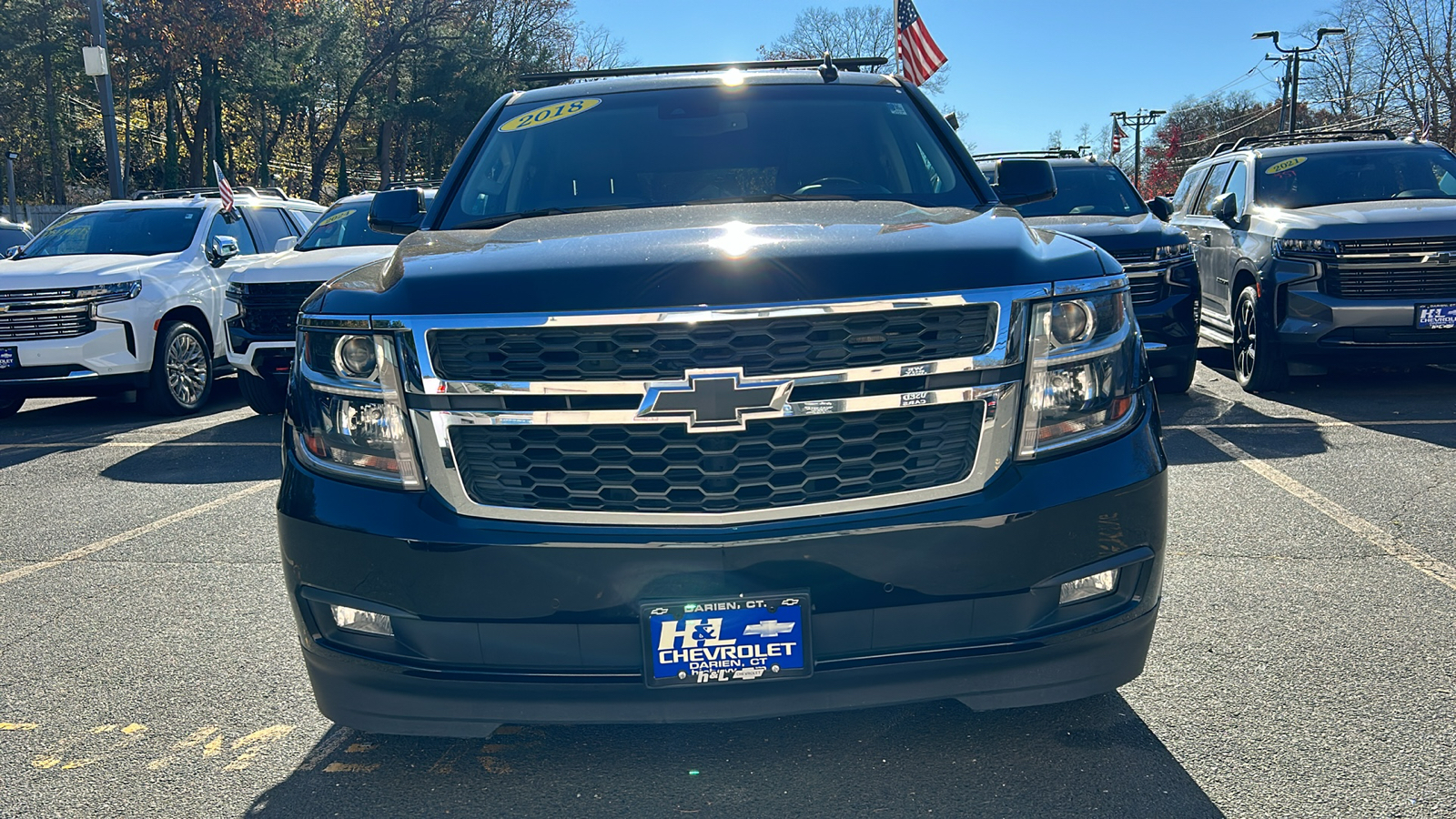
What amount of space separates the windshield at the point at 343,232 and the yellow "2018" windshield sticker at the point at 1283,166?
730 centimetres

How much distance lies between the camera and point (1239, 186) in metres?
9.80

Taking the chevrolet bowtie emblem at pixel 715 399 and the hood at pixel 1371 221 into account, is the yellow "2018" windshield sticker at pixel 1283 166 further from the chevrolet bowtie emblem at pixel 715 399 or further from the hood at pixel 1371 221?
the chevrolet bowtie emblem at pixel 715 399

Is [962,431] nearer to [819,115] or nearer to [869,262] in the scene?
[869,262]

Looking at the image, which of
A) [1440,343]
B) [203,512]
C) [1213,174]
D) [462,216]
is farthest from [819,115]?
[1213,174]

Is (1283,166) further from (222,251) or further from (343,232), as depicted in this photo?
(222,251)

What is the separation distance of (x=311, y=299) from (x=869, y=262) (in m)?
1.34

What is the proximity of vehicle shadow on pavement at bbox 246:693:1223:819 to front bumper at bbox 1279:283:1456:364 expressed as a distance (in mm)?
5779

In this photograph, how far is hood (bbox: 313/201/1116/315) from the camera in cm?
245

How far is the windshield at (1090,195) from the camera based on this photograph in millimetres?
9969

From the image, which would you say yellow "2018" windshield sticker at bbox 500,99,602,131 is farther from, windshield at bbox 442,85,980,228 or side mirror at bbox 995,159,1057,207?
side mirror at bbox 995,159,1057,207

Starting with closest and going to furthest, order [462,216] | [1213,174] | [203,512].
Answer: [462,216] → [203,512] → [1213,174]

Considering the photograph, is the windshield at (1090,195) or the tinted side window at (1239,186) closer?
the tinted side window at (1239,186)

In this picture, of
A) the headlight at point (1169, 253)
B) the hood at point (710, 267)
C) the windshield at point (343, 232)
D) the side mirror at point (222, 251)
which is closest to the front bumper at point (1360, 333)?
the headlight at point (1169, 253)

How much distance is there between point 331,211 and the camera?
10.9 metres
